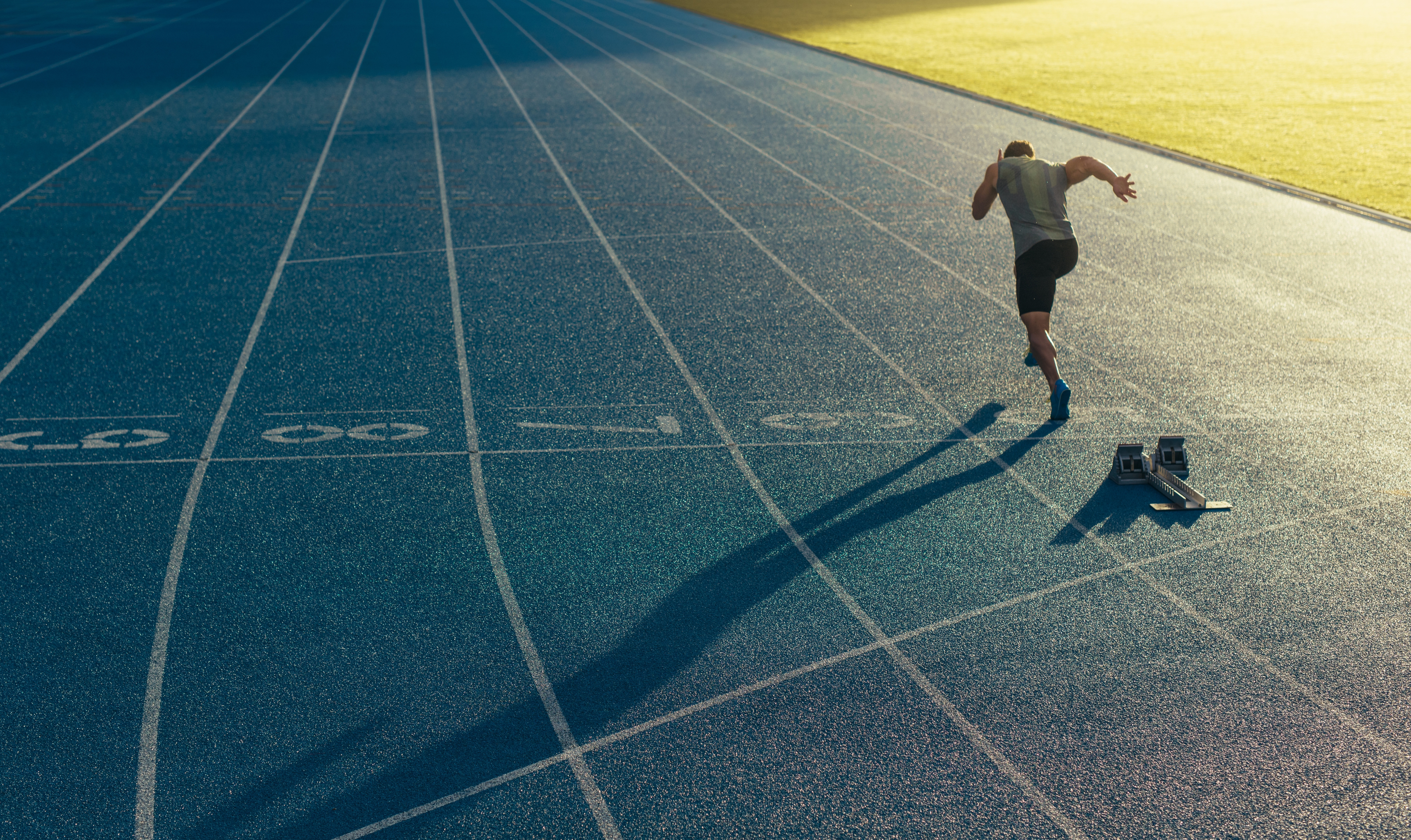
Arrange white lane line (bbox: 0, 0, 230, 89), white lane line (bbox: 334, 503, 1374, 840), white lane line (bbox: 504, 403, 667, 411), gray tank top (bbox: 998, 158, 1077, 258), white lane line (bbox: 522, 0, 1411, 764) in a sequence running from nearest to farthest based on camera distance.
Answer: white lane line (bbox: 334, 503, 1374, 840)
white lane line (bbox: 522, 0, 1411, 764)
gray tank top (bbox: 998, 158, 1077, 258)
white lane line (bbox: 504, 403, 667, 411)
white lane line (bbox: 0, 0, 230, 89)

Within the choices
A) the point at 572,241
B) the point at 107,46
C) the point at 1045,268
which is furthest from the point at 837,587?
the point at 107,46

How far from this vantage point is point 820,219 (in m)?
10.3

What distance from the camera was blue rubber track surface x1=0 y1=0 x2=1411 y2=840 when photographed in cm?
353

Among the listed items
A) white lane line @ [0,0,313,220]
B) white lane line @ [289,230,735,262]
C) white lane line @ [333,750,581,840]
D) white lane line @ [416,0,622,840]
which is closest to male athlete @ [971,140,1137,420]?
white lane line @ [416,0,622,840]

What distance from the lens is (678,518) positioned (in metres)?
5.18

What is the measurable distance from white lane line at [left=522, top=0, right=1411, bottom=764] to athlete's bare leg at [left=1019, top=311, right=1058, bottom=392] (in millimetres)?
584

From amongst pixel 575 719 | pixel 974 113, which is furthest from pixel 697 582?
pixel 974 113

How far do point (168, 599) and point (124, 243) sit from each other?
5.71 meters

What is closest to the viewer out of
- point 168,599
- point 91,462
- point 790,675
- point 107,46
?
point 790,675

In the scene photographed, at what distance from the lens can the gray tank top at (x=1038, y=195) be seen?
606cm

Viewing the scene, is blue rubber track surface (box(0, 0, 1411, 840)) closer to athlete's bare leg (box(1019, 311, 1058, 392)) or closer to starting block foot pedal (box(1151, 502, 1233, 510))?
starting block foot pedal (box(1151, 502, 1233, 510))

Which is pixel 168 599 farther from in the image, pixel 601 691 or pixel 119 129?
pixel 119 129

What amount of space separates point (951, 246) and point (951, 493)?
471 cm

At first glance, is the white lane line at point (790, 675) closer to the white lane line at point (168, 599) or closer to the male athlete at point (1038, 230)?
the white lane line at point (168, 599)
